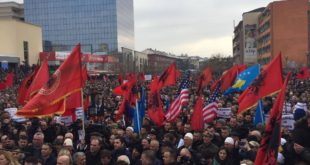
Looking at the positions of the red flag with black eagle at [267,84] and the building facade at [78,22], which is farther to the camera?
the building facade at [78,22]

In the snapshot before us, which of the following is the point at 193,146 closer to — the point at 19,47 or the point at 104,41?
the point at 19,47

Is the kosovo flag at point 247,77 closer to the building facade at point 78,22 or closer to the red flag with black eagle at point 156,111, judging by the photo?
the red flag with black eagle at point 156,111

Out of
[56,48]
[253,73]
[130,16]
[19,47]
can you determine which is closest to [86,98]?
[253,73]

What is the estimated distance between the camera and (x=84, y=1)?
121188 mm

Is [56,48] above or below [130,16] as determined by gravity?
below

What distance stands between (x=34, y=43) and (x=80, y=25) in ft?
194

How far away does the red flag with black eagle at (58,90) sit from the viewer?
8.43 m

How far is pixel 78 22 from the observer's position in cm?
12256

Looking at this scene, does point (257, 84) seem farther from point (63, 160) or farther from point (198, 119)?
point (63, 160)

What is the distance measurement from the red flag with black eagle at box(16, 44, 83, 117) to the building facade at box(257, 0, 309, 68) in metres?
65.5

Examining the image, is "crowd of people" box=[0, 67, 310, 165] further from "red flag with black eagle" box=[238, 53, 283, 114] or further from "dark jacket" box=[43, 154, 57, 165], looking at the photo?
"red flag with black eagle" box=[238, 53, 283, 114]

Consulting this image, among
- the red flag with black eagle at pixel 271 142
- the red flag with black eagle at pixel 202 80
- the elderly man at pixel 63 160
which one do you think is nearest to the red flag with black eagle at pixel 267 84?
the red flag with black eagle at pixel 202 80

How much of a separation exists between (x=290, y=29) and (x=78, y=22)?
207 feet

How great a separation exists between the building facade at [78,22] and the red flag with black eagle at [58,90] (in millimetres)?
110729
